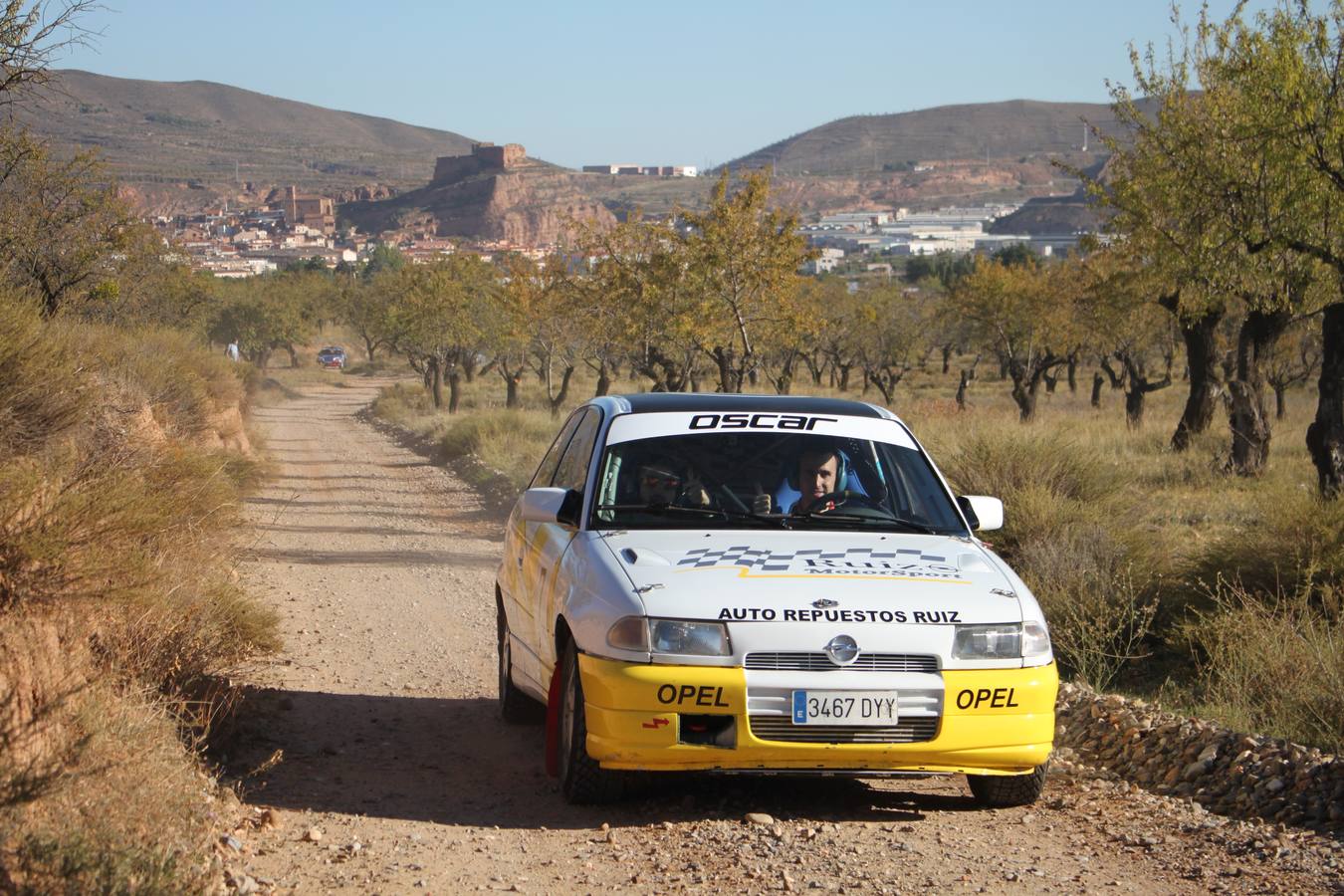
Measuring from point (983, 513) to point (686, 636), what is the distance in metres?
1.97

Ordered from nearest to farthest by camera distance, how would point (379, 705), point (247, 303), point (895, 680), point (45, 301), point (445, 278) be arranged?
point (895, 680)
point (379, 705)
point (45, 301)
point (445, 278)
point (247, 303)

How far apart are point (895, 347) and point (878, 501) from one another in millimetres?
53696

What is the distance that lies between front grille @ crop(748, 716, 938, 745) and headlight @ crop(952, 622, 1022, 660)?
0.93 ft

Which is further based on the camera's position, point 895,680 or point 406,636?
point 406,636

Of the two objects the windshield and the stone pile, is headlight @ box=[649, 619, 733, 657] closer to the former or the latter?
the windshield

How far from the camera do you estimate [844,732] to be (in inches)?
210

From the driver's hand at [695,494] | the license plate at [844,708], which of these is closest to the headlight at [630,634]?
the license plate at [844,708]

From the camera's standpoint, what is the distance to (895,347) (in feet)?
196

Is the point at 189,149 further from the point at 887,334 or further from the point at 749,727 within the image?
the point at 749,727

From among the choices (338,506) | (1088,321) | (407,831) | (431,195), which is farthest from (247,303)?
(431,195)

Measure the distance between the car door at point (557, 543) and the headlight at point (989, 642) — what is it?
1.63m

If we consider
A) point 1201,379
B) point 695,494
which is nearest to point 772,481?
point 695,494

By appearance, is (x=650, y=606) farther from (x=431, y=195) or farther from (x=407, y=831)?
(x=431, y=195)

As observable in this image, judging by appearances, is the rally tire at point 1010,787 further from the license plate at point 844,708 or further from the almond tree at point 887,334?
the almond tree at point 887,334
